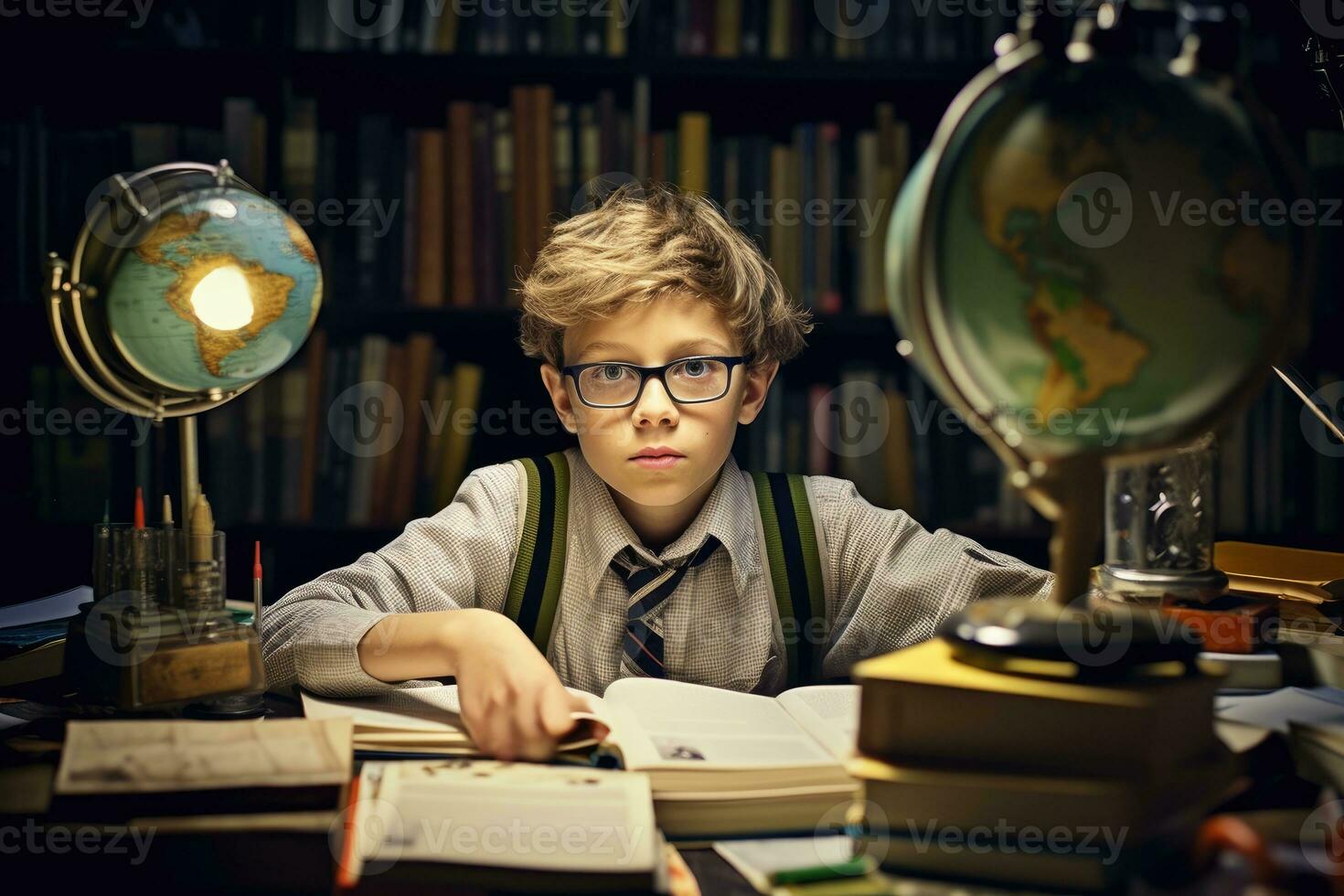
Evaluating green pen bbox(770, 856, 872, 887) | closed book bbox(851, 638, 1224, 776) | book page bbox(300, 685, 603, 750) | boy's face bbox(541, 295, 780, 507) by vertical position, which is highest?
boy's face bbox(541, 295, 780, 507)

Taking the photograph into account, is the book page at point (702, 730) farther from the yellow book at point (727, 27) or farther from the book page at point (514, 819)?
the yellow book at point (727, 27)

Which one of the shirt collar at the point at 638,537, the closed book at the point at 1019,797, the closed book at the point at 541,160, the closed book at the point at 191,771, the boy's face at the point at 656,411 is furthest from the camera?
the closed book at the point at 541,160

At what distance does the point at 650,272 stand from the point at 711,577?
418mm

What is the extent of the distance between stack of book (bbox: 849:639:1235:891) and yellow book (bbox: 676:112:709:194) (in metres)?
1.63

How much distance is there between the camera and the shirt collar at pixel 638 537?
1512mm

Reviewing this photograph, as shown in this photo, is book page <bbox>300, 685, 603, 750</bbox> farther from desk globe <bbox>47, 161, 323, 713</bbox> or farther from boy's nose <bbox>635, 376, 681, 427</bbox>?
boy's nose <bbox>635, 376, 681, 427</bbox>

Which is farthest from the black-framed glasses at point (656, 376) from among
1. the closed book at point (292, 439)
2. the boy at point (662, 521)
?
the closed book at point (292, 439)

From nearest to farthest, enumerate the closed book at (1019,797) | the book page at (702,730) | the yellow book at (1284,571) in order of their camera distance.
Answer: the closed book at (1019,797)
the book page at (702,730)
the yellow book at (1284,571)

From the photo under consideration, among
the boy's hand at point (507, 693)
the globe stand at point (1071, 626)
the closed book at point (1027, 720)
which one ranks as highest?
the globe stand at point (1071, 626)

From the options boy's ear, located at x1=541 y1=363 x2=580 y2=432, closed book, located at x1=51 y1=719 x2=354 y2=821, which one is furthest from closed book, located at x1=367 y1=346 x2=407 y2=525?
closed book, located at x1=51 y1=719 x2=354 y2=821

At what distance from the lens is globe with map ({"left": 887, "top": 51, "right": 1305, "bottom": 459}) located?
758 mm

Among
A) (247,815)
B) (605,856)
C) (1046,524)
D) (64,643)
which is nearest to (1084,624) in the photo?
(605,856)

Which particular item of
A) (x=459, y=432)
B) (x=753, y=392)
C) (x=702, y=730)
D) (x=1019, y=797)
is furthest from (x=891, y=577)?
(x=459, y=432)

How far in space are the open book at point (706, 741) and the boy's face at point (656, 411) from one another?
314 millimetres
